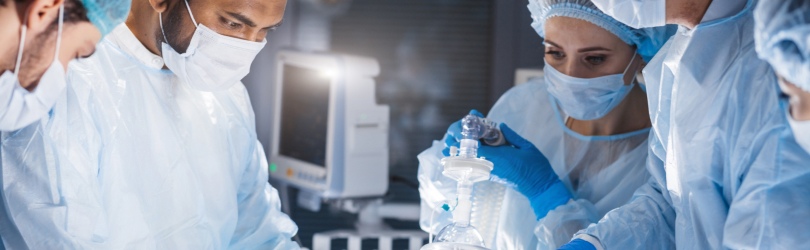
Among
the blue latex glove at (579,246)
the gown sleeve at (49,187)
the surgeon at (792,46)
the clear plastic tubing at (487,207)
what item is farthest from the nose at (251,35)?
the surgeon at (792,46)

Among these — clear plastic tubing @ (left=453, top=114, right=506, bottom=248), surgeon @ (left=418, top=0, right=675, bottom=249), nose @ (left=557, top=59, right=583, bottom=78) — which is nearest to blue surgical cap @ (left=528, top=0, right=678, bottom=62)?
surgeon @ (left=418, top=0, right=675, bottom=249)

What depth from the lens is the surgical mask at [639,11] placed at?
89cm

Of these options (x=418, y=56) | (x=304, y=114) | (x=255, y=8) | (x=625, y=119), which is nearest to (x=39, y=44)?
(x=255, y=8)

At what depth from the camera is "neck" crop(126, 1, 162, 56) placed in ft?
3.71

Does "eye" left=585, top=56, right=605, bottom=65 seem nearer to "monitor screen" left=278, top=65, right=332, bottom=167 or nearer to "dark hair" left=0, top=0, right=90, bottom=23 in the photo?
"dark hair" left=0, top=0, right=90, bottom=23

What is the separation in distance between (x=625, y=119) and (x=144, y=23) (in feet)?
3.92

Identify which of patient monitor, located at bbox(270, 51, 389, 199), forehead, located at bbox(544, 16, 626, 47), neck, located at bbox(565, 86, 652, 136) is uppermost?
forehead, located at bbox(544, 16, 626, 47)

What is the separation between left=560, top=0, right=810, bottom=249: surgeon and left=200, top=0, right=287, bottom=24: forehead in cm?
71

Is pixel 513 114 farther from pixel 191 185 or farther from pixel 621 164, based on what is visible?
pixel 191 185

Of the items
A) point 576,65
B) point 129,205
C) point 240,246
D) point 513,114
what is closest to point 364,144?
point 513,114

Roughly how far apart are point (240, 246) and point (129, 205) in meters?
0.35

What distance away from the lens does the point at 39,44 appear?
679 mm

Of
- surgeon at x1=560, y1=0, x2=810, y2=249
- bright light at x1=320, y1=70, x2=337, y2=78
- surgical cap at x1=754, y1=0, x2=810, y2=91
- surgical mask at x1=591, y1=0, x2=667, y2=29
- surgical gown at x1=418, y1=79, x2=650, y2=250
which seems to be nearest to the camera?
surgical cap at x1=754, y1=0, x2=810, y2=91

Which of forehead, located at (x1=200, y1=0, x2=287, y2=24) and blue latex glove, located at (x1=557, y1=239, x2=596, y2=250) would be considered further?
forehead, located at (x1=200, y1=0, x2=287, y2=24)
